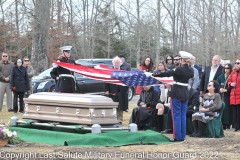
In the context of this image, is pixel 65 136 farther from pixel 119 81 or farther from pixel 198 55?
pixel 198 55

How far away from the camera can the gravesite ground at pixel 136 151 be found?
26.4 ft

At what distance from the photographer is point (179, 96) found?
1038 cm

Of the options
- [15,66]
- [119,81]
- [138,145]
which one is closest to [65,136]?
[138,145]

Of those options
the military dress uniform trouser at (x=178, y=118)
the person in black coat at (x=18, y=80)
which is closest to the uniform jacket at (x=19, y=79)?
the person in black coat at (x=18, y=80)

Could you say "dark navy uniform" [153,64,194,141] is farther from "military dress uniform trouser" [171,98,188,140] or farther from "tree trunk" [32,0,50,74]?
"tree trunk" [32,0,50,74]

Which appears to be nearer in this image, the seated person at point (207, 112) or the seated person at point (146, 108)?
the seated person at point (207, 112)

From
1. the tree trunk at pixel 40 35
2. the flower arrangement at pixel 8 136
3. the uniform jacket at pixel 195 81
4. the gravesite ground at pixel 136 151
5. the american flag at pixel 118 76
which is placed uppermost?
the tree trunk at pixel 40 35

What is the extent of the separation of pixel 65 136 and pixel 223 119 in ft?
15.4

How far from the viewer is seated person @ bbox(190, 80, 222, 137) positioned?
1130 centimetres

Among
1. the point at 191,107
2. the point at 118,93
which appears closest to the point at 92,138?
the point at 191,107

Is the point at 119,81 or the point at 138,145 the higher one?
the point at 119,81

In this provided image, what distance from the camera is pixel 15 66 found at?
15.9m

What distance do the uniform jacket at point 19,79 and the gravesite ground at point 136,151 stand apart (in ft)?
21.1

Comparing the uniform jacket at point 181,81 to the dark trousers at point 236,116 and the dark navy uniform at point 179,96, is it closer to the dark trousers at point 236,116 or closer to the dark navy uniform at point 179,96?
the dark navy uniform at point 179,96
